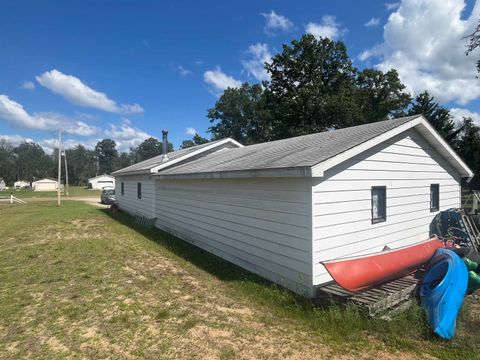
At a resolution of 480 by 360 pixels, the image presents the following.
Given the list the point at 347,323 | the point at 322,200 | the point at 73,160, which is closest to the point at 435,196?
the point at 322,200

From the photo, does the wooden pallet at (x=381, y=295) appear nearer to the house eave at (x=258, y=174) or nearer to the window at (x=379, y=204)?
the window at (x=379, y=204)

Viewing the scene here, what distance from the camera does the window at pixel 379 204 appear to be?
22.8ft

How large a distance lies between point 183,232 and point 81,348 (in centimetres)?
685

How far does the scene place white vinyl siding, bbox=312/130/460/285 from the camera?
18.8 feet

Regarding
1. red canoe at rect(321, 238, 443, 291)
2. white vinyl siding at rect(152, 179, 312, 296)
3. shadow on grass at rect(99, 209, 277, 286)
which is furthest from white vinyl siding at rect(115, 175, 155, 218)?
red canoe at rect(321, 238, 443, 291)

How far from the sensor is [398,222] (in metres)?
7.67

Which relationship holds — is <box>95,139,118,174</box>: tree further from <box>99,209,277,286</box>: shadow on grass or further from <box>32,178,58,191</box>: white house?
<box>99,209,277,286</box>: shadow on grass

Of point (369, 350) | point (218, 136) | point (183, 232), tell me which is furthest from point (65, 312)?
point (218, 136)

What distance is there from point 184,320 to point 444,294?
12.5 ft

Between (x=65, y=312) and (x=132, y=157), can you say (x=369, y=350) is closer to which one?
(x=65, y=312)

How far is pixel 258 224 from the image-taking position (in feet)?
22.3

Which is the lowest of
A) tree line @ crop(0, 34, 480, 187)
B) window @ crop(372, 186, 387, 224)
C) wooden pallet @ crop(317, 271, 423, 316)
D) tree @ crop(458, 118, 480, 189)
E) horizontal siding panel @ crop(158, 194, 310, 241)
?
wooden pallet @ crop(317, 271, 423, 316)

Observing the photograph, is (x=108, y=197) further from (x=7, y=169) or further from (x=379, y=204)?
(x=7, y=169)

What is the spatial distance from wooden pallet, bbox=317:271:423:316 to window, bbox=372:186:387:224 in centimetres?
146
